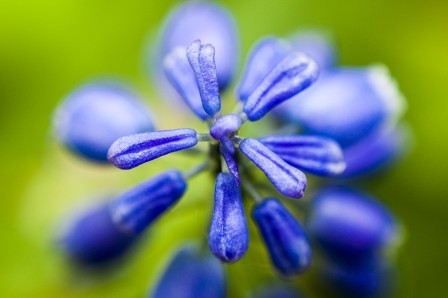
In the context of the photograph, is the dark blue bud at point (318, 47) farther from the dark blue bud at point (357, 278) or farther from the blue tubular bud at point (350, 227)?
the dark blue bud at point (357, 278)

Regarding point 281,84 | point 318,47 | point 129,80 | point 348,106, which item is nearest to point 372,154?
point 348,106

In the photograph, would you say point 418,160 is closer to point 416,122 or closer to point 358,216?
point 416,122

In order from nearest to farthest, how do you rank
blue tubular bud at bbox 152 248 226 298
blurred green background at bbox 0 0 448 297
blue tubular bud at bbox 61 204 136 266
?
blue tubular bud at bbox 152 248 226 298, blue tubular bud at bbox 61 204 136 266, blurred green background at bbox 0 0 448 297

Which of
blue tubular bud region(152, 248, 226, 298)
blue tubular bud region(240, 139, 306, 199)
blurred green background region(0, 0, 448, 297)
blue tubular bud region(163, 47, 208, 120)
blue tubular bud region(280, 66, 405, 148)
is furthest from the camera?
blurred green background region(0, 0, 448, 297)

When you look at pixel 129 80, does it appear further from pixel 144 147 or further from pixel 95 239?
pixel 144 147

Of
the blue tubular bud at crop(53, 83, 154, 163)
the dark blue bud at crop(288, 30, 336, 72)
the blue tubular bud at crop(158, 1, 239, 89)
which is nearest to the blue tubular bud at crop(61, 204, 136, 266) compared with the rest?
the blue tubular bud at crop(53, 83, 154, 163)

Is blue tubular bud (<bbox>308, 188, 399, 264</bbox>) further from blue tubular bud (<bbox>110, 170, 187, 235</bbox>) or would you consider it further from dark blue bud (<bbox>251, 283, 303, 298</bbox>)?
blue tubular bud (<bbox>110, 170, 187, 235</bbox>)

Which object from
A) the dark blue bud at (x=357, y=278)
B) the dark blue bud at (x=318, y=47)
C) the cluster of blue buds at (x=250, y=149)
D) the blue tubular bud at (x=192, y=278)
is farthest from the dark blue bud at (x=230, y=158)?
the dark blue bud at (x=318, y=47)
